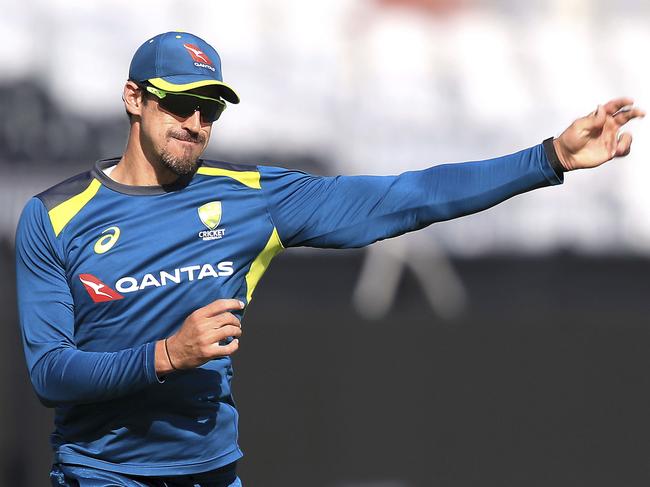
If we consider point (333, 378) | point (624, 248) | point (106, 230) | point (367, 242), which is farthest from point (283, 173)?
point (624, 248)

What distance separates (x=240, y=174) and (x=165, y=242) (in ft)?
1.16

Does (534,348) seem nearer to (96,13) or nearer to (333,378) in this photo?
(333,378)

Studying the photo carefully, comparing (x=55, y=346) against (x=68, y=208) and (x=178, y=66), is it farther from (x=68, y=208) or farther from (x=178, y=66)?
(x=178, y=66)

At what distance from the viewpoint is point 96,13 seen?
9.62 meters

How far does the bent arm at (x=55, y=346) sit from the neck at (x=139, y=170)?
0.28m

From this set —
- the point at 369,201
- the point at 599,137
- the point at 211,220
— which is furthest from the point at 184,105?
the point at 599,137

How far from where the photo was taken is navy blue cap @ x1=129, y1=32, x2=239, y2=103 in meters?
3.41

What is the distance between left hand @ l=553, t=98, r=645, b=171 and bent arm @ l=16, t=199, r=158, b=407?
132 centimetres

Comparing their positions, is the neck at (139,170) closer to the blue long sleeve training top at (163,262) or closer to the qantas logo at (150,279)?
the blue long sleeve training top at (163,262)

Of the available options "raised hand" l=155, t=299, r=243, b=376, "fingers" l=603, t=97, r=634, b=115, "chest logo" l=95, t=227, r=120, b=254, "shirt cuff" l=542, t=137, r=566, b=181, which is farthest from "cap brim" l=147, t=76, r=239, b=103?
"fingers" l=603, t=97, r=634, b=115

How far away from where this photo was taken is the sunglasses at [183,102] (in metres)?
3.44

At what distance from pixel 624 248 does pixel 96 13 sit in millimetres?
4536

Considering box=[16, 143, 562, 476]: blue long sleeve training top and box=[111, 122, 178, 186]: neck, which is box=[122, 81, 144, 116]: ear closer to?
box=[111, 122, 178, 186]: neck

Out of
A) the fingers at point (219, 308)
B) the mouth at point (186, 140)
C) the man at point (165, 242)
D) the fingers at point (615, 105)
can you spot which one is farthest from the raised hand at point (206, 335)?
the fingers at point (615, 105)
